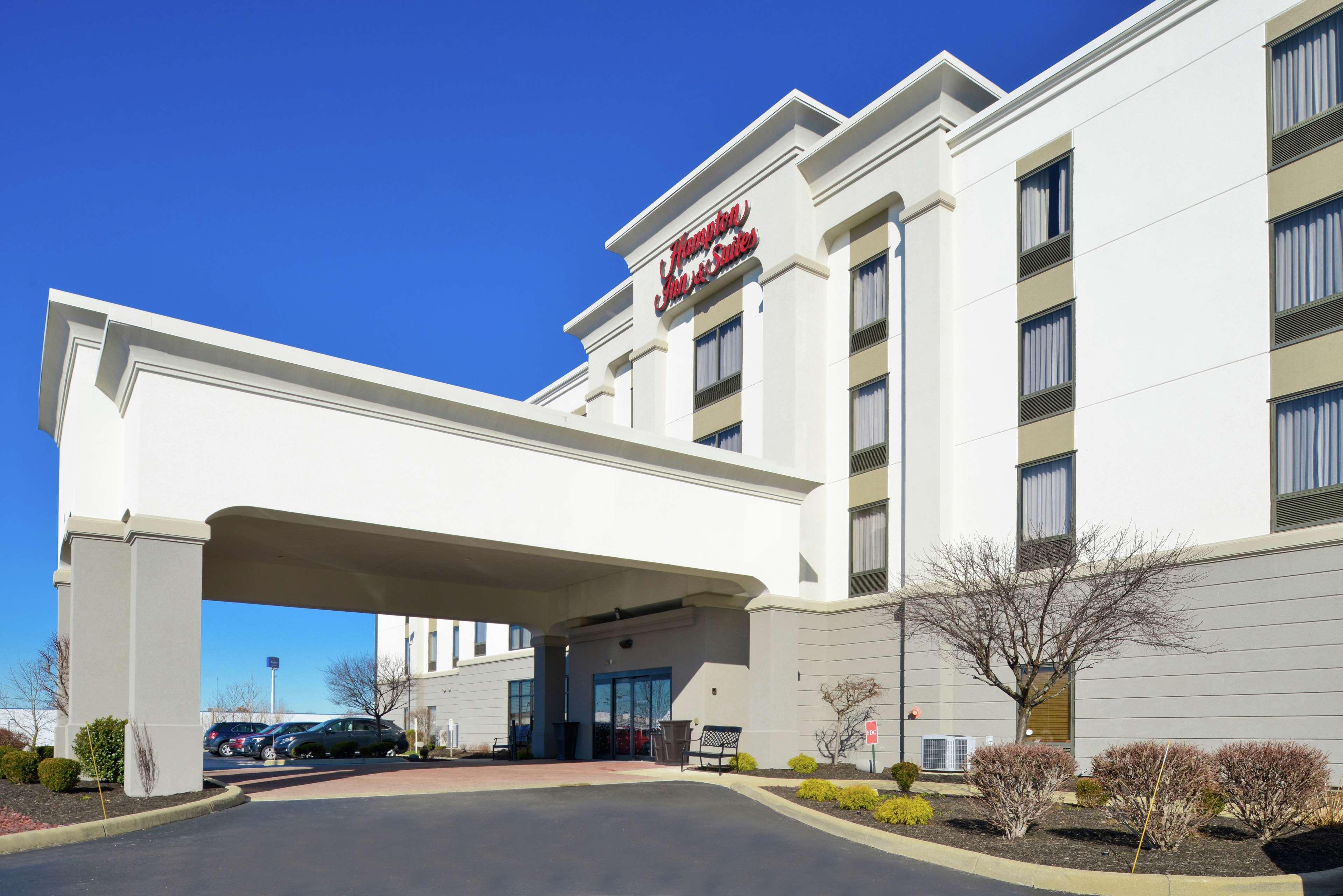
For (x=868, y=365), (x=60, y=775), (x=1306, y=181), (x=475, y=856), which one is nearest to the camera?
(x=475, y=856)

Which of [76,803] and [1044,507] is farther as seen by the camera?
[1044,507]

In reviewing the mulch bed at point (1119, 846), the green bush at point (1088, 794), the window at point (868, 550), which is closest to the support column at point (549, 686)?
the window at point (868, 550)

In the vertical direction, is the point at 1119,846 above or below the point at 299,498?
below

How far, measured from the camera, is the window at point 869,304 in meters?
27.4

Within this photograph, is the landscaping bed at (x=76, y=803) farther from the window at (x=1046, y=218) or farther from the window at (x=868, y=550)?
the window at (x=1046, y=218)

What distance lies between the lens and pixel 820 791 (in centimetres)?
1716

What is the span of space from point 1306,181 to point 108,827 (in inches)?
810

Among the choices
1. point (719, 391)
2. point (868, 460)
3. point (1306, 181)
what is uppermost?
point (1306, 181)

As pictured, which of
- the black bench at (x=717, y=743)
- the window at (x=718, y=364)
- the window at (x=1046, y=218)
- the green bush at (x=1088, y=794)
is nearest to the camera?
the green bush at (x=1088, y=794)

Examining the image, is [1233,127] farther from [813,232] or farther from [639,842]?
[639,842]

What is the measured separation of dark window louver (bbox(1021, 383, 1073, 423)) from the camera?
2253 centimetres

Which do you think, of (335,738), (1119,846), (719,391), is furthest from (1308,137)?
(335,738)

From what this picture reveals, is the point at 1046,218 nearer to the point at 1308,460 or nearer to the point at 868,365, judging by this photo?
the point at 868,365

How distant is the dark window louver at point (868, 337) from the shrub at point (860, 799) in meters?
13.5
